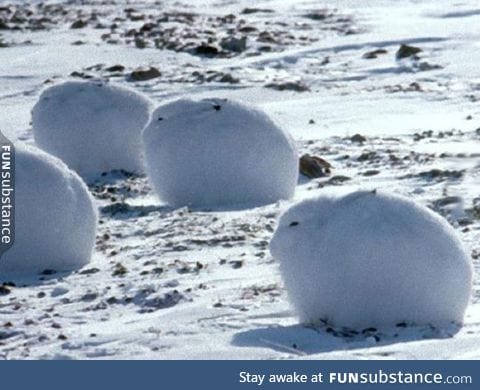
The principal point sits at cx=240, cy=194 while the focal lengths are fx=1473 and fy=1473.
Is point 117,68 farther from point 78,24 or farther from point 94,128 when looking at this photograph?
point 94,128

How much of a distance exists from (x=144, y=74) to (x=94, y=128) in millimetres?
6710

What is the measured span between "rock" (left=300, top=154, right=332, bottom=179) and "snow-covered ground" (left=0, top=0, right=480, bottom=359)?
0.20 m

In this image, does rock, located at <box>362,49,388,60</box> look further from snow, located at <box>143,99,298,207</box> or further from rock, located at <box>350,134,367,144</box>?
snow, located at <box>143,99,298,207</box>

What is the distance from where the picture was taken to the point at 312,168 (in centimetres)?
1306

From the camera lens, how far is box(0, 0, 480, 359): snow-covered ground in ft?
24.7

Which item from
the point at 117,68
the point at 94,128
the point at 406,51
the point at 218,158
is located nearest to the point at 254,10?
the point at 406,51

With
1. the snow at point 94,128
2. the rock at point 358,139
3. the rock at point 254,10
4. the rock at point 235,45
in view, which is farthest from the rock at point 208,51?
the snow at point 94,128

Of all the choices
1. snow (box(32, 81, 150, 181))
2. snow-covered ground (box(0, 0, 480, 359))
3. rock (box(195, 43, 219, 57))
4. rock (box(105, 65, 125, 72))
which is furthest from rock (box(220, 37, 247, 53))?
snow (box(32, 81, 150, 181))

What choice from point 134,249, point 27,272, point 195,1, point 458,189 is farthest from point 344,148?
point 195,1

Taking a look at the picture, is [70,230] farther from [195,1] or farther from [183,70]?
[195,1]

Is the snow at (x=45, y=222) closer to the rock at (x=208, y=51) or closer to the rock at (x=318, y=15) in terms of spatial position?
the rock at (x=208, y=51)

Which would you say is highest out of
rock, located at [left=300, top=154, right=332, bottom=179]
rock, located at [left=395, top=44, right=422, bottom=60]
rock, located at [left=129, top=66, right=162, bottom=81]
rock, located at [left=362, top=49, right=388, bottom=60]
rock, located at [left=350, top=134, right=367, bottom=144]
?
rock, located at [left=300, top=154, right=332, bottom=179]

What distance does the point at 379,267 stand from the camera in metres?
7.58

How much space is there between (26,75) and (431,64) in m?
5.59
